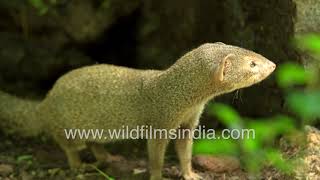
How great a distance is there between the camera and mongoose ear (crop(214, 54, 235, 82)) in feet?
10.4

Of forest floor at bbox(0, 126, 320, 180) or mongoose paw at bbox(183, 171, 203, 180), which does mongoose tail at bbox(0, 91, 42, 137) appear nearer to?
forest floor at bbox(0, 126, 320, 180)

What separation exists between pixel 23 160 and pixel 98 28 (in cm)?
161

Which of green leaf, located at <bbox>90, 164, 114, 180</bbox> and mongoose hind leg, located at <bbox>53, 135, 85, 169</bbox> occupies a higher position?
mongoose hind leg, located at <bbox>53, 135, 85, 169</bbox>

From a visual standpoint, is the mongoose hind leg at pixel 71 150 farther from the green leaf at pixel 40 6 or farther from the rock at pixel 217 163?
the green leaf at pixel 40 6

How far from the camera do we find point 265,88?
4043 millimetres

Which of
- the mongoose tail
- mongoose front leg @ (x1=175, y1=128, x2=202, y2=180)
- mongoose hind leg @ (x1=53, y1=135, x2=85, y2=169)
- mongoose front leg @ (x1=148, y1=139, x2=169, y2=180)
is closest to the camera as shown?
mongoose front leg @ (x1=148, y1=139, x2=169, y2=180)

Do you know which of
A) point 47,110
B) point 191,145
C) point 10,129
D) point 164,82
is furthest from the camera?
point 10,129

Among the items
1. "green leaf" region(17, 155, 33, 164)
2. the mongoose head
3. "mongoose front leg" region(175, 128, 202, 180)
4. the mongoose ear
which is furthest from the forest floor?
the mongoose ear

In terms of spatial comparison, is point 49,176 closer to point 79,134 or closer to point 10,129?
point 79,134

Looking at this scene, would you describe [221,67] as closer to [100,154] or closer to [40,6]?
[100,154]

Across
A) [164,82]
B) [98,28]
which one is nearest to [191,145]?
[164,82]

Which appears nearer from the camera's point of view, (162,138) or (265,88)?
(162,138)

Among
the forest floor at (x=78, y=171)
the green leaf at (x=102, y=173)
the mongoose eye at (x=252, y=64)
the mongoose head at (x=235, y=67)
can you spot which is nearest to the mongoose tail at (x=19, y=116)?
the forest floor at (x=78, y=171)

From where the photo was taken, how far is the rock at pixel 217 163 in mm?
3908
